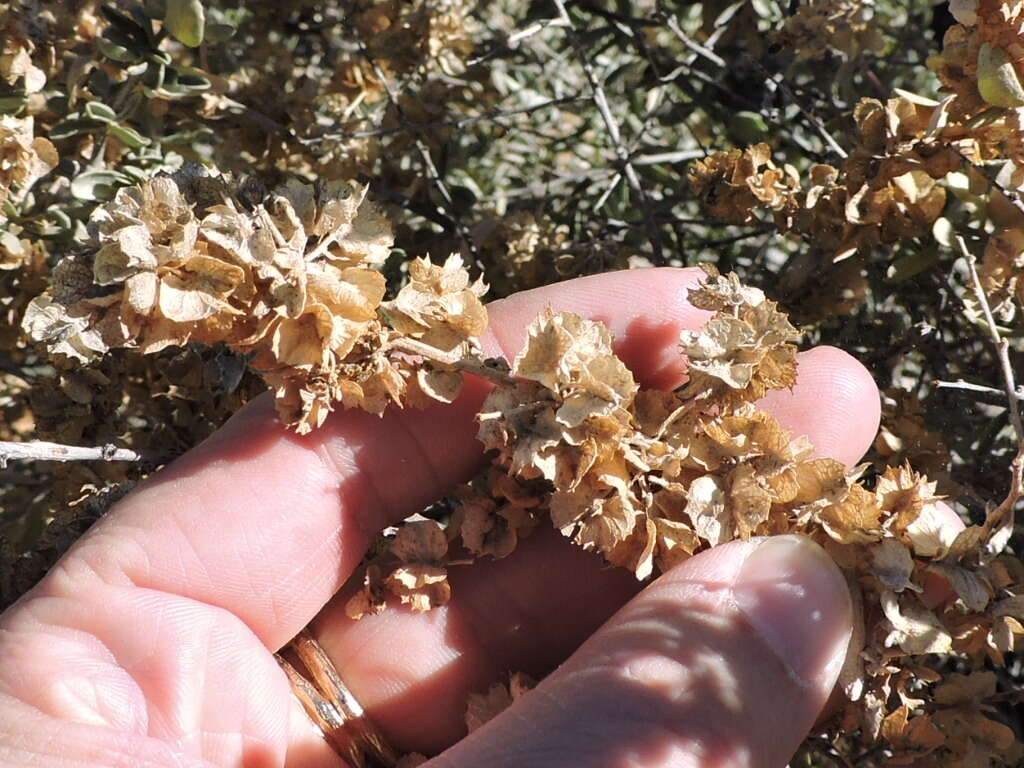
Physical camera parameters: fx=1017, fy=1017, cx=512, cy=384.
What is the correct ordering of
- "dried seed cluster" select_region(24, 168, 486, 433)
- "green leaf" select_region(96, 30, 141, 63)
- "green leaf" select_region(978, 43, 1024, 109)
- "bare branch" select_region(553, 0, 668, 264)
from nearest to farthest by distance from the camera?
"dried seed cluster" select_region(24, 168, 486, 433) < "green leaf" select_region(978, 43, 1024, 109) < "green leaf" select_region(96, 30, 141, 63) < "bare branch" select_region(553, 0, 668, 264)

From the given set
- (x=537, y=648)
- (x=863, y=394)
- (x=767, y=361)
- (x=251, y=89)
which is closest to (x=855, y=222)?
(x=863, y=394)

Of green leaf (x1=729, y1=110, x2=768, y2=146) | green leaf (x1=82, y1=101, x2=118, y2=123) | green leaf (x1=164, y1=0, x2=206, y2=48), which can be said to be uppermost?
green leaf (x1=164, y1=0, x2=206, y2=48)

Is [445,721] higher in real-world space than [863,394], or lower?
lower

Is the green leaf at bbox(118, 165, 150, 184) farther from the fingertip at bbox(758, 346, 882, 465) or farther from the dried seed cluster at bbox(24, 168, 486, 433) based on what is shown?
the fingertip at bbox(758, 346, 882, 465)

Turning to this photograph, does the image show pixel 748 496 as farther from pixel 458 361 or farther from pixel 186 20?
pixel 186 20

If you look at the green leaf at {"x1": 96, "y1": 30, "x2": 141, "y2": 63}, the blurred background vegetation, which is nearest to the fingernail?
the blurred background vegetation

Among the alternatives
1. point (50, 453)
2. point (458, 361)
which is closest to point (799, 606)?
point (458, 361)

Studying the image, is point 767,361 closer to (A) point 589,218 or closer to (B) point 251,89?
(A) point 589,218
